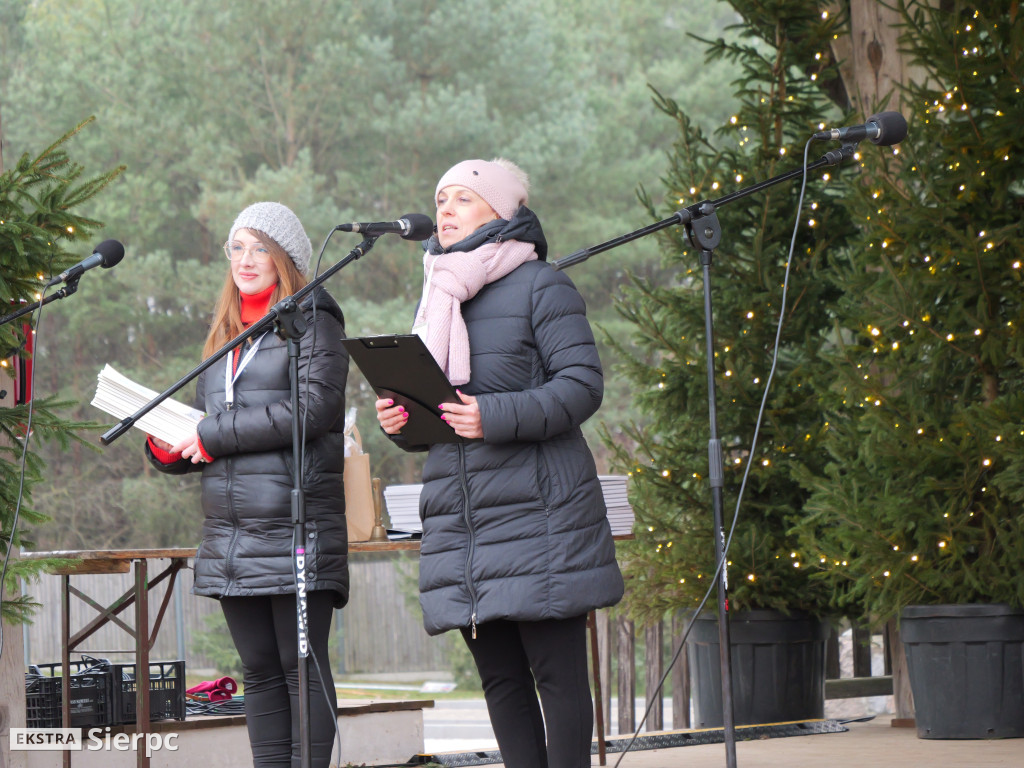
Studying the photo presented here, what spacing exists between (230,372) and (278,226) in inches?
16.3

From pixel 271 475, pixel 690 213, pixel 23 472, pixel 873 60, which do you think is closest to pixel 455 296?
pixel 690 213

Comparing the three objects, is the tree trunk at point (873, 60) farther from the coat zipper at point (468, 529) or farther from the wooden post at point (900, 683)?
the coat zipper at point (468, 529)

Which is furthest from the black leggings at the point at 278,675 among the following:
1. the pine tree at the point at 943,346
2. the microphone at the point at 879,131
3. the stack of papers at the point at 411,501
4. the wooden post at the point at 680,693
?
the wooden post at the point at 680,693

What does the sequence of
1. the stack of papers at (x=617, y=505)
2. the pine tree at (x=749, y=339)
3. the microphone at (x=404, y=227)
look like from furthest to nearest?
the pine tree at (x=749, y=339), the stack of papers at (x=617, y=505), the microphone at (x=404, y=227)

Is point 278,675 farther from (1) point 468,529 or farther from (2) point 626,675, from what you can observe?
(2) point 626,675

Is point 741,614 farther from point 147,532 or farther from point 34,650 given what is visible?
point 34,650

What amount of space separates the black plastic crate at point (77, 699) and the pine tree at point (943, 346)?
270 cm

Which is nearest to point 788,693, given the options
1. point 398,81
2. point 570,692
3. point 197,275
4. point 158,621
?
point 158,621

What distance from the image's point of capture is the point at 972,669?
15.2ft

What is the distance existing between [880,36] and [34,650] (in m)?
15.5

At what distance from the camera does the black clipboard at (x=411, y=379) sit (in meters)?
2.64

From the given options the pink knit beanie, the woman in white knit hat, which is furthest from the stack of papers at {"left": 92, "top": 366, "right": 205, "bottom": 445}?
the pink knit beanie

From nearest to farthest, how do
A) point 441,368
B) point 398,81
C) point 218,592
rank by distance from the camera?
point 441,368 < point 218,592 < point 398,81

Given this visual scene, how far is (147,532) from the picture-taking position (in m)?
16.8
